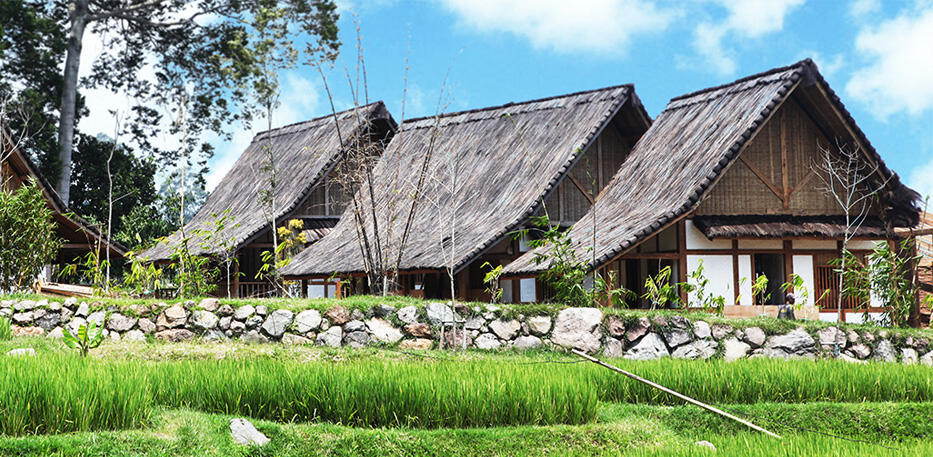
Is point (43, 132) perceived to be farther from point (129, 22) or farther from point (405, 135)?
point (405, 135)

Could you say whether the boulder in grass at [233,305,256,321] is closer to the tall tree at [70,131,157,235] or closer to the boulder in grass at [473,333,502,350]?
the boulder in grass at [473,333,502,350]

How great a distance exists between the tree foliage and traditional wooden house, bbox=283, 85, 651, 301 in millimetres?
5615

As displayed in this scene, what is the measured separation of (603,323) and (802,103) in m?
8.99

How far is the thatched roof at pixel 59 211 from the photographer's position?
1898 cm

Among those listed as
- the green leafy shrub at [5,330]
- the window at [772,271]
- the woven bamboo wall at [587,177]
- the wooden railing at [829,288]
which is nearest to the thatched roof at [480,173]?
the woven bamboo wall at [587,177]

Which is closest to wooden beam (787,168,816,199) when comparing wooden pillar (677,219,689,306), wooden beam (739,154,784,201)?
wooden beam (739,154,784,201)

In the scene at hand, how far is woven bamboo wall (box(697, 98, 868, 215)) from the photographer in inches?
734

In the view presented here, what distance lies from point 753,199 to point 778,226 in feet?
2.50

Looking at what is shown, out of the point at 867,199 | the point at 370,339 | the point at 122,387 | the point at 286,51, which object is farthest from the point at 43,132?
the point at 122,387

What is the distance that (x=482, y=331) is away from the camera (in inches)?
494

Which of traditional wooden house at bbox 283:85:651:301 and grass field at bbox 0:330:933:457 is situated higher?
traditional wooden house at bbox 283:85:651:301

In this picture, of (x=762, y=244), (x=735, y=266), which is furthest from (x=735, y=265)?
(x=762, y=244)

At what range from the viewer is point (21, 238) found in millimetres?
15180

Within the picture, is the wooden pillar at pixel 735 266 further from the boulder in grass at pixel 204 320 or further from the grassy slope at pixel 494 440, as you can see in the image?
the boulder in grass at pixel 204 320
